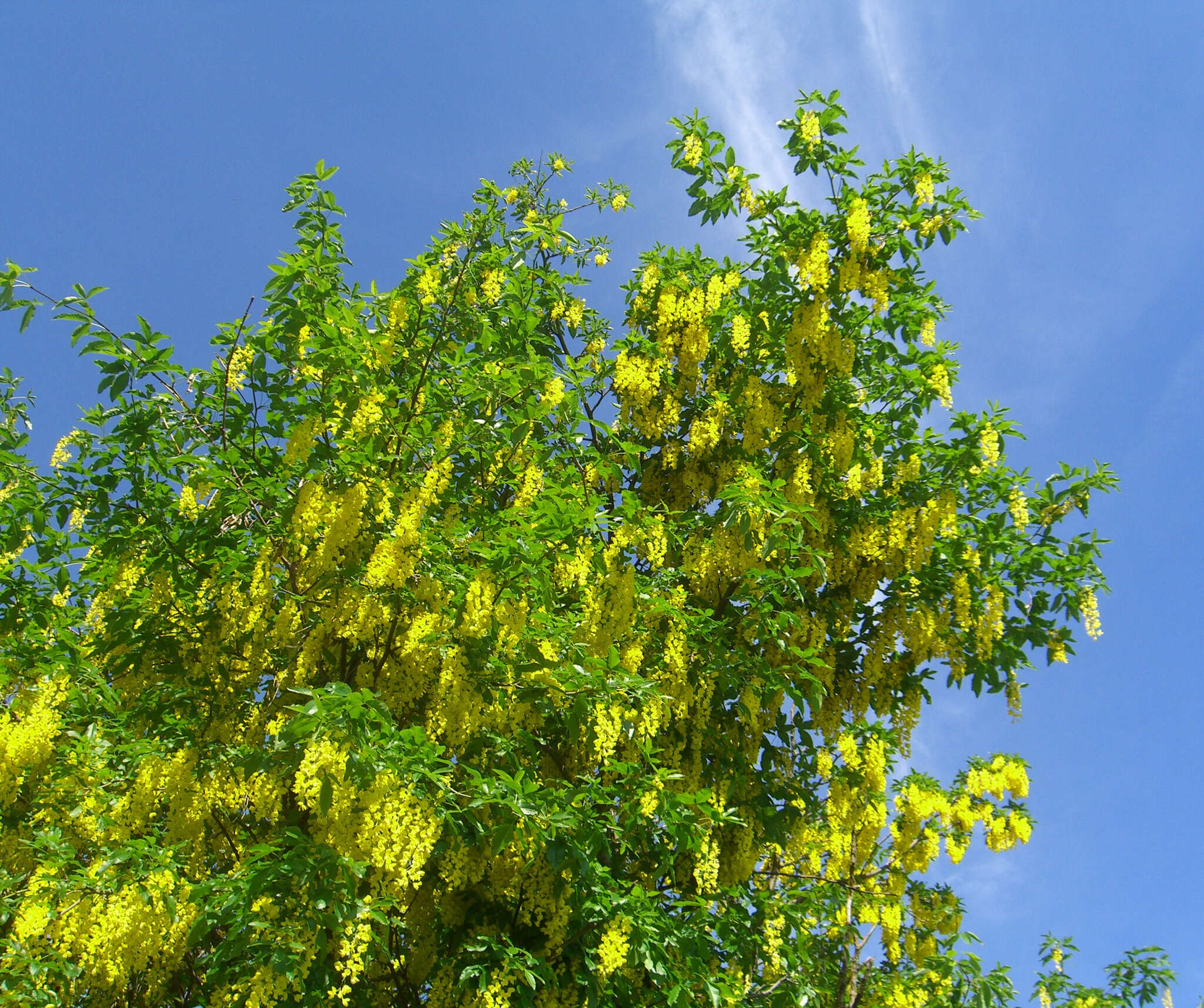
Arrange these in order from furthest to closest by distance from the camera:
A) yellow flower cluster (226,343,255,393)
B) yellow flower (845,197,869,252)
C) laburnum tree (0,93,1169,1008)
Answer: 1. yellow flower (845,197,869,252)
2. yellow flower cluster (226,343,255,393)
3. laburnum tree (0,93,1169,1008)

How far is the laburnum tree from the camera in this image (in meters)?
4.03

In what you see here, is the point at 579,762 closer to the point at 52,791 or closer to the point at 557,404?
the point at 557,404

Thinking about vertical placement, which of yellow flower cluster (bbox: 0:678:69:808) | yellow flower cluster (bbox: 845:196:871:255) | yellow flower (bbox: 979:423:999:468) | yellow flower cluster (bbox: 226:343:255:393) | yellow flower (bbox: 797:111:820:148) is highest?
yellow flower (bbox: 797:111:820:148)

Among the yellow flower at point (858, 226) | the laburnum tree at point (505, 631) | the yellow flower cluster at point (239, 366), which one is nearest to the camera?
the laburnum tree at point (505, 631)

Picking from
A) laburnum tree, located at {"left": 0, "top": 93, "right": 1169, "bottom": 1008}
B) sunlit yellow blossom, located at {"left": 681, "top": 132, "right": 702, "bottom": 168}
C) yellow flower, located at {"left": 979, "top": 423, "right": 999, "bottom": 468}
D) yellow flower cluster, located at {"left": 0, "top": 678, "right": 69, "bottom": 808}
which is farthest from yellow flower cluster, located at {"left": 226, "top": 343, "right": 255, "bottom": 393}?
yellow flower, located at {"left": 979, "top": 423, "right": 999, "bottom": 468}

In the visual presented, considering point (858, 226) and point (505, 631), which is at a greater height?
point (858, 226)

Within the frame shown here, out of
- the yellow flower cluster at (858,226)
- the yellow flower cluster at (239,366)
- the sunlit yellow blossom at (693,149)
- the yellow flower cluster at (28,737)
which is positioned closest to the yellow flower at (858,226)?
the yellow flower cluster at (858,226)

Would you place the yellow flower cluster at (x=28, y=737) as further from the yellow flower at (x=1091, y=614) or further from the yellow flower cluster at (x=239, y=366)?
the yellow flower at (x=1091, y=614)

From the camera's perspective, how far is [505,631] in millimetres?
4516

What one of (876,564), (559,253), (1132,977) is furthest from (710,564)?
(1132,977)

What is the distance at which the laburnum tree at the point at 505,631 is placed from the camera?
4.03 metres

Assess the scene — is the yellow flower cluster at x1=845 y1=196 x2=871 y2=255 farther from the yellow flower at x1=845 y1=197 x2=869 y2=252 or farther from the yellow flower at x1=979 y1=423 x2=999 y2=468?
the yellow flower at x1=979 y1=423 x2=999 y2=468

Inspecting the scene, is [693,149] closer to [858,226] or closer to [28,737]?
[858,226]

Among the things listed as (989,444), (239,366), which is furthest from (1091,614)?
(239,366)
